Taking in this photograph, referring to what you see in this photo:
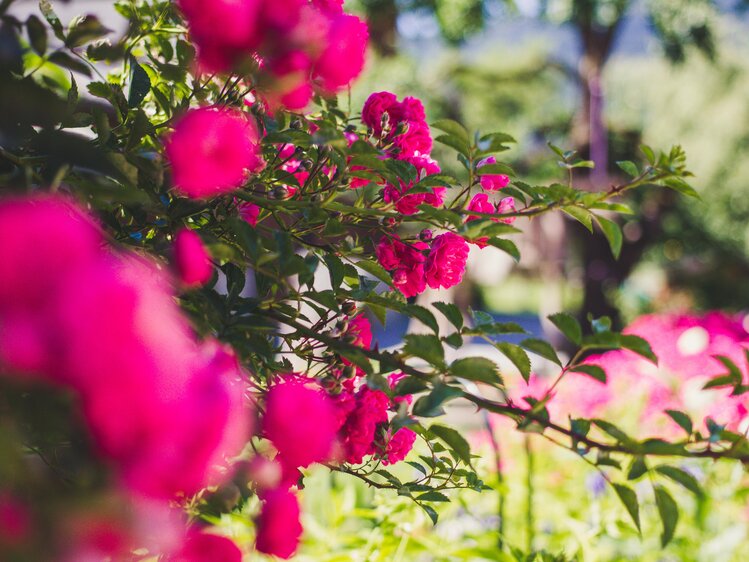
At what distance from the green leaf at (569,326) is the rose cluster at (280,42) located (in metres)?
0.31

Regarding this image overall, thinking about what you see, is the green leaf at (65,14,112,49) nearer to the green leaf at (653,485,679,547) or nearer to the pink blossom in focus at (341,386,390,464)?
the pink blossom in focus at (341,386,390,464)

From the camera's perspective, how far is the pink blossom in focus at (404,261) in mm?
804

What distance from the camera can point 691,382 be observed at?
239 centimetres

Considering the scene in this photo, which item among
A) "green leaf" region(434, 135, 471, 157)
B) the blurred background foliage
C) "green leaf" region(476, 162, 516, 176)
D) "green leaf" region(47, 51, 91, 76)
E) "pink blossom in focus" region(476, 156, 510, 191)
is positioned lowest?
the blurred background foliage

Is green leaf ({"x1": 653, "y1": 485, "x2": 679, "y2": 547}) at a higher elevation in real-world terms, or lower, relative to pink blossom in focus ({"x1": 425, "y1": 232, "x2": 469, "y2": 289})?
lower

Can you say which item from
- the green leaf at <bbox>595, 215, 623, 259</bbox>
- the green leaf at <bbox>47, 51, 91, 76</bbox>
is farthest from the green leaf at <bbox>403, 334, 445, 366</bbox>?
the green leaf at <bbox>47, 51, 91, 76</bbox>

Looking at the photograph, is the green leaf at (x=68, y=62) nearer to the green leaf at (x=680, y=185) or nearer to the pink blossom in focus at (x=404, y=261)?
→ the pink blossom in focus at (x=404, y=261)

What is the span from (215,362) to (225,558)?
11 centimetres

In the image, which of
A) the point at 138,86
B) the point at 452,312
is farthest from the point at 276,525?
the point at 138,86

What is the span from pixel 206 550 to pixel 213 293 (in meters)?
0.28

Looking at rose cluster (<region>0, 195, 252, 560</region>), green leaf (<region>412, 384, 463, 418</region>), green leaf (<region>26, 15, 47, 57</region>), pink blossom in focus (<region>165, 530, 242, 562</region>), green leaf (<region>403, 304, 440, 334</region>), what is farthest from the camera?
green leaf (<region>26, 15, 47, 57</region>)

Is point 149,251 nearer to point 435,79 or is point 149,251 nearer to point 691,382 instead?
point 691,382

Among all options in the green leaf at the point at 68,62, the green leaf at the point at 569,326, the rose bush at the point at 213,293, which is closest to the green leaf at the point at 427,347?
the rose bush at the point at 213,293

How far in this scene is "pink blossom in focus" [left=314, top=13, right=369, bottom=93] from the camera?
0.58 m
